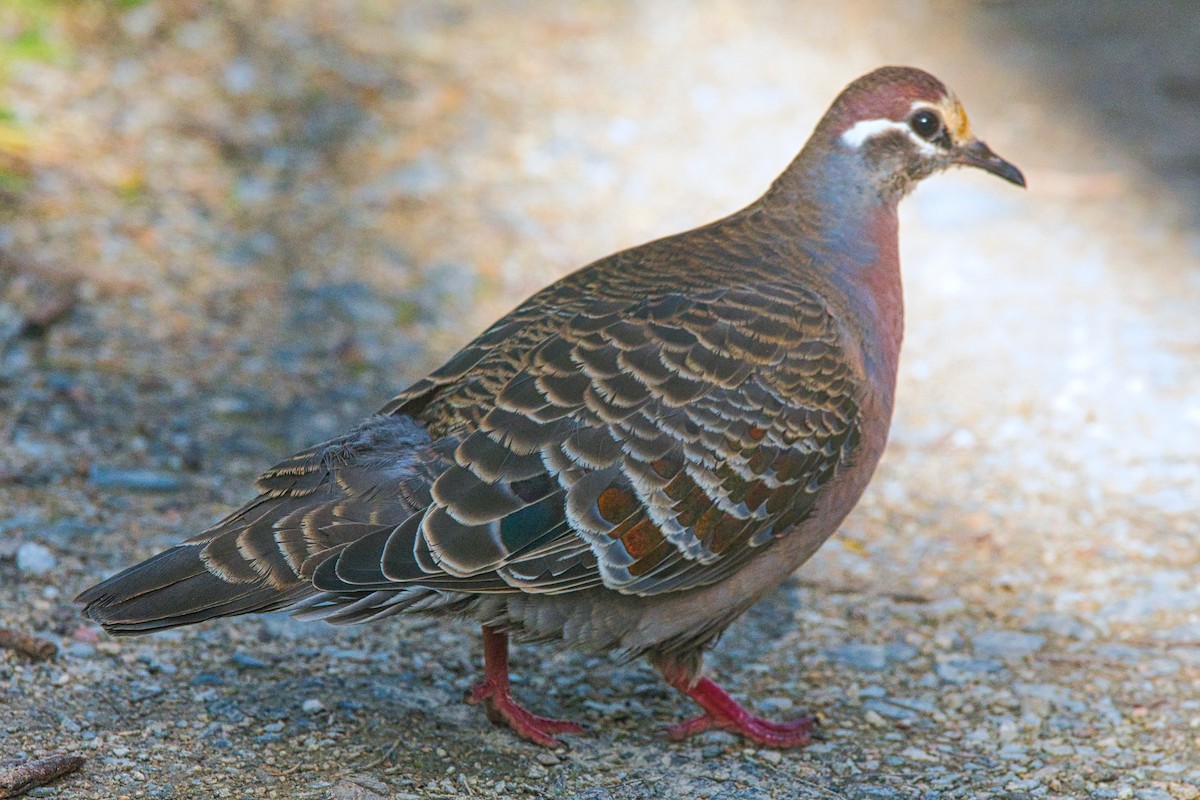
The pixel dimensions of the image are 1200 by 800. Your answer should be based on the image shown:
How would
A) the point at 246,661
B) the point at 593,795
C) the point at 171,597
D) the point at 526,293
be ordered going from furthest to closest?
the point at 526,293 < the point at 246,661 < the point at 593,795 < the point at 171,597

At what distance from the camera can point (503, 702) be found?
148 inches

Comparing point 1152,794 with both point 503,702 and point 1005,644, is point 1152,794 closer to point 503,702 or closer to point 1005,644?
point 1005,644

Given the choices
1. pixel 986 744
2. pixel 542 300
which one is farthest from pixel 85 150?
pixel 986 744

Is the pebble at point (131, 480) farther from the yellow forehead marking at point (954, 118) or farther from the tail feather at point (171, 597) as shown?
the yellow forehead marking at point (954, 118)

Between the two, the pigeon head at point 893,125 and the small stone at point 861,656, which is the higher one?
the pigeon head at point 893,125

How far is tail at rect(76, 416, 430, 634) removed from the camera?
3277mm

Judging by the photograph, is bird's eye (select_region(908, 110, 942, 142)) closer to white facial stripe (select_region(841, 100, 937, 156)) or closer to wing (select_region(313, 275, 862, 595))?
white facial stripe (select_region(841, 100, 937, 156))

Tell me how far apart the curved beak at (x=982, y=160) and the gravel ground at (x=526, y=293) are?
1.31m

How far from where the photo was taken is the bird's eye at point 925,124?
13.9 feet

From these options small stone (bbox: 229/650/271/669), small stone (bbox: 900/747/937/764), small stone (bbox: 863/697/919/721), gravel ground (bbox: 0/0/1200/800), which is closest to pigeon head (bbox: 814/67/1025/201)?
gravel ground (bbox: 0/0/1200/800)

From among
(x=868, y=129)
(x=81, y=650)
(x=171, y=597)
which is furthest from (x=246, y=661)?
(x=868, y=129)

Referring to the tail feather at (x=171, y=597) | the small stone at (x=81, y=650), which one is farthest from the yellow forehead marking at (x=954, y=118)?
the small stone at (x=81, y=650)

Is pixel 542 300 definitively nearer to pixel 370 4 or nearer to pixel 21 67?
pixel 21 67

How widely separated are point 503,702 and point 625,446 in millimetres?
828
